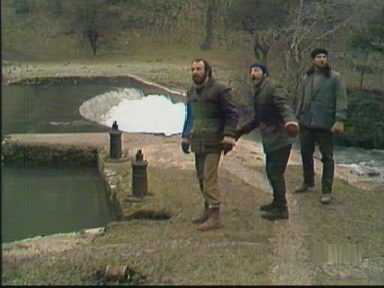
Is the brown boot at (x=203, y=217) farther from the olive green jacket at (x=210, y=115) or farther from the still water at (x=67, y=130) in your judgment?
the still water at (x=67, y=130)

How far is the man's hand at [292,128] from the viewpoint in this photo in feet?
22.6

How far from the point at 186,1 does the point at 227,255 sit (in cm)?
2494

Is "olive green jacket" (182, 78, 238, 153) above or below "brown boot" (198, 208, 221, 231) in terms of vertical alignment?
above

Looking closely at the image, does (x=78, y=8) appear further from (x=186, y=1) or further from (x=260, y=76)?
(x=260, y=76)

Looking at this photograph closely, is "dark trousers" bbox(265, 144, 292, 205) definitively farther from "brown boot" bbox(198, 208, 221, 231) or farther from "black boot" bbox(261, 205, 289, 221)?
"brown boot" bbox(198, 208, 221, 231)

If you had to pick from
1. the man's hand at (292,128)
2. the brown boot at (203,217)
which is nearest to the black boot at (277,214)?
the brown boot at (203,217)

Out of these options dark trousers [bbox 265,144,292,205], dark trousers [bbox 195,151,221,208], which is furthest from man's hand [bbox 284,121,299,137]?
dark trousers [bbox 195,151,221,208]

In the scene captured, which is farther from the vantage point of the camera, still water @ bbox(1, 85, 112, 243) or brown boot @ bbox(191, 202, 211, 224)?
still water @ bbox(1, 85, 112, 243)

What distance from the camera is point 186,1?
30375 mm

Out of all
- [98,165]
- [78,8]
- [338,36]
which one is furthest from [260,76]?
[78,8]

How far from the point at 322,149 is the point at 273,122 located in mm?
1219

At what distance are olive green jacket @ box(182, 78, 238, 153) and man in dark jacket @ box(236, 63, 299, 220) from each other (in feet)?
0.97

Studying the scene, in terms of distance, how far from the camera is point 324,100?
7.98 m

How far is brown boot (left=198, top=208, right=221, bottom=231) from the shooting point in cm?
723
